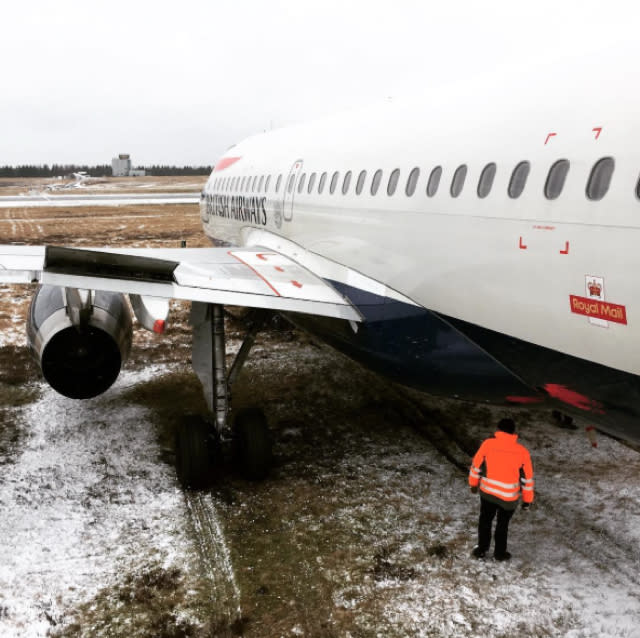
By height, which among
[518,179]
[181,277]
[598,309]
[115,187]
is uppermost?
[518,179]

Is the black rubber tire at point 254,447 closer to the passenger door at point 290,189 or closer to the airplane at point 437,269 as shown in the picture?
the airplane at point 437,269

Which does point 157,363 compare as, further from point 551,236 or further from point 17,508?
point 551,236

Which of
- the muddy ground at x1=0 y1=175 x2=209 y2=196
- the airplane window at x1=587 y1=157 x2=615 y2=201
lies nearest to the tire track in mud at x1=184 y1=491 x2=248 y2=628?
the airplane window at x1=587 y1=157 x2=615 y2=201

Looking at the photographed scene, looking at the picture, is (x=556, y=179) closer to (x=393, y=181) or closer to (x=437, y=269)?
(x=437, y=269)

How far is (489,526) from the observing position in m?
6.11

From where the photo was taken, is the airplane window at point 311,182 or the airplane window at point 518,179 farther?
the airplane window at point 311,182

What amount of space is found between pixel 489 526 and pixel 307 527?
182cm

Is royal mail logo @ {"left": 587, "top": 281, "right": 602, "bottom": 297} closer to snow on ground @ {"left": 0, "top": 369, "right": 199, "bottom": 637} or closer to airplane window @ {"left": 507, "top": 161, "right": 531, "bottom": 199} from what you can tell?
airplane window @ {"left": 507, "top": 161, "right": 531, "bottom": 199}

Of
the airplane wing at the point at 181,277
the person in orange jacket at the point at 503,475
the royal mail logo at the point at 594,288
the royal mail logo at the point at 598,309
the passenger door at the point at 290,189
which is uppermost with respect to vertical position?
the passenger door at the point at 290,189

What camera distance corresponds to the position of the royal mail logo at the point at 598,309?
425cm

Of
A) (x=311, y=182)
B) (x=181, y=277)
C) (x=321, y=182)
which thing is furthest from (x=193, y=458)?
(x=311, y=182)

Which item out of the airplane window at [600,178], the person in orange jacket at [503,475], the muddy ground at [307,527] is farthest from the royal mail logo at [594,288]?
the muddy ground at [307,527]

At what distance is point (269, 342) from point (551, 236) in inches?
379

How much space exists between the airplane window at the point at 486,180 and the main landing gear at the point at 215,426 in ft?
11.0
